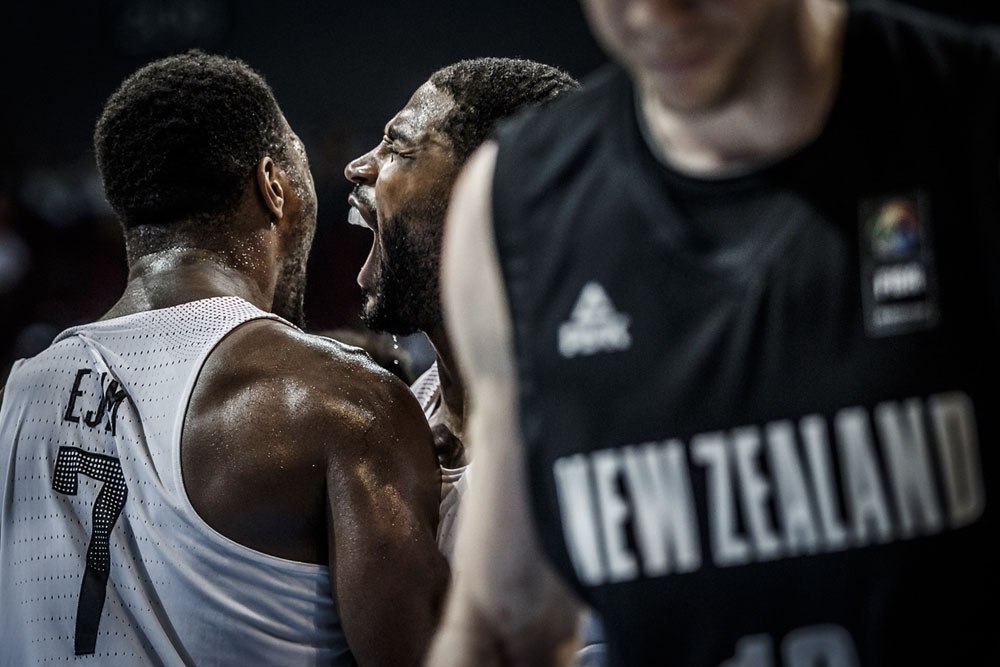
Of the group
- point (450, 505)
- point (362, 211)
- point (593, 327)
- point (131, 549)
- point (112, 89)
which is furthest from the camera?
point (112, 89)

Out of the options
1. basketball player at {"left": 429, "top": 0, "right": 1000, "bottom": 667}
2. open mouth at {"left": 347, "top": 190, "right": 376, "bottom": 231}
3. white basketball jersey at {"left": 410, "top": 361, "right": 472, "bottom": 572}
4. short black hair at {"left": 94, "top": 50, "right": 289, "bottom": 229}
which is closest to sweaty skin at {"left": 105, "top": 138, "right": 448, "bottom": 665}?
white basketball jersey at {"left": 410, "top": 361, "right": 472, "bottom": 572}

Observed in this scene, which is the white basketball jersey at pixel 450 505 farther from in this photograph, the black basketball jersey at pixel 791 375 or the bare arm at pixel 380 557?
the black basketball jersey at pixel 791 375

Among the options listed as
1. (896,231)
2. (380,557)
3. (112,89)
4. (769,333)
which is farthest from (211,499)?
(112,89)

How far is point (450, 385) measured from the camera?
2895 mm

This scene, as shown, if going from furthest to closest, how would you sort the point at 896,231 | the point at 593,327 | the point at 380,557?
the point at 380,557, the point at 593,327, the point at 896,231

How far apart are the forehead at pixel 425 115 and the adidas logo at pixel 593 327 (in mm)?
1729

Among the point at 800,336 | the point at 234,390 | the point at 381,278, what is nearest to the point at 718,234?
the point at 800,336

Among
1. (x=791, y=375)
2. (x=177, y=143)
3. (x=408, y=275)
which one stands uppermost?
(x=177, y=143)

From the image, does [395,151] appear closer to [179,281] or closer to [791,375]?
[179,281]

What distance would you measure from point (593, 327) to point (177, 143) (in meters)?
1.69

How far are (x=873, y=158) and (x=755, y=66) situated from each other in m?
0.14

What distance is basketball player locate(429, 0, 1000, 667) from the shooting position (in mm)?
1028

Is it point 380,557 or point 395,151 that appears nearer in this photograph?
point 380,557

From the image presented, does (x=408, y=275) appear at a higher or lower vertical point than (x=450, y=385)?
higher
